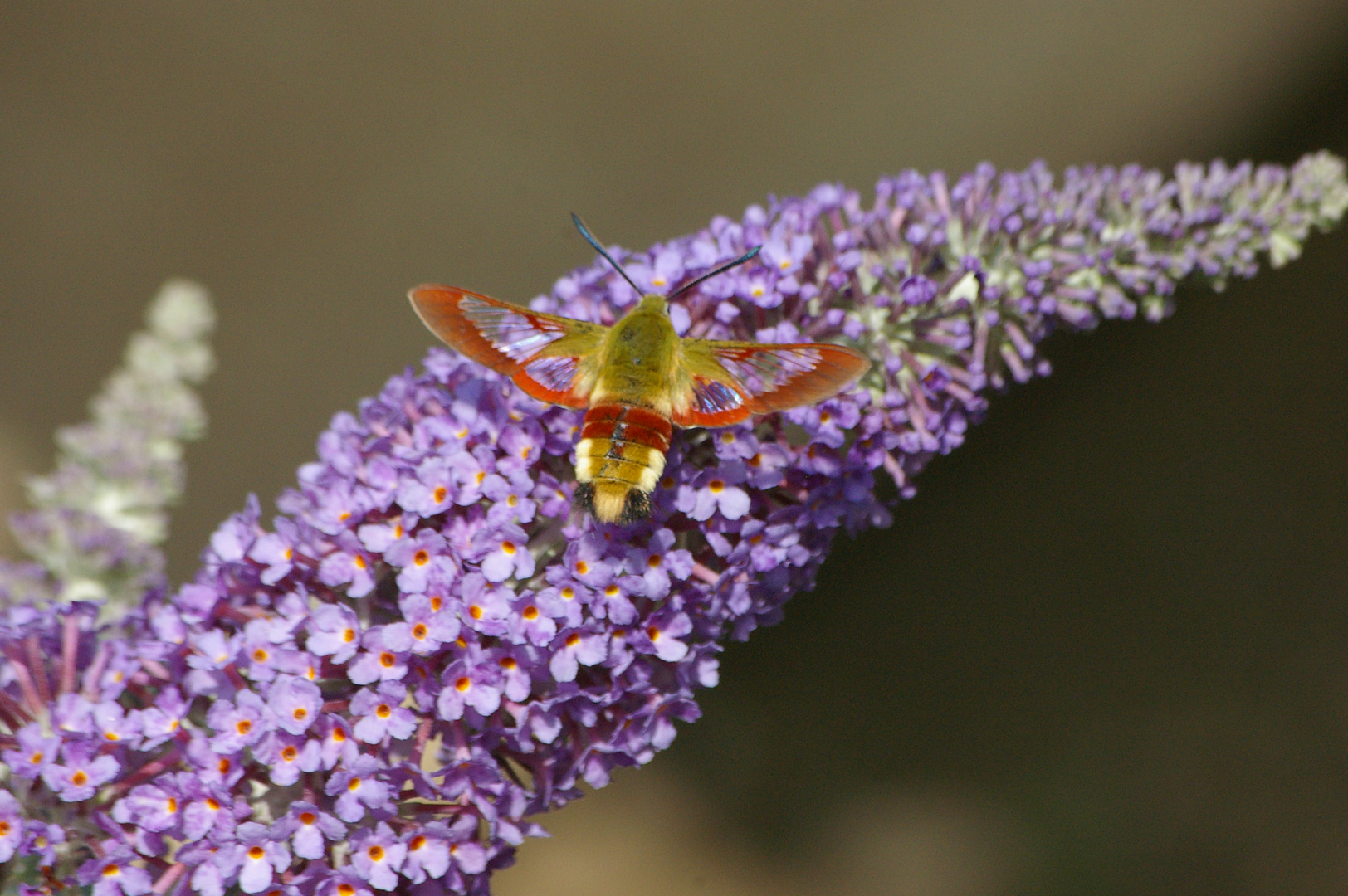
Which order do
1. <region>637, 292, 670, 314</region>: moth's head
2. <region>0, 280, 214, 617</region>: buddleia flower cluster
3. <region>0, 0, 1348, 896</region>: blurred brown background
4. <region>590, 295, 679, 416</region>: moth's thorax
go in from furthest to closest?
<region>0, 0, 1348, 896</region>: blurred brown background → <region>0, 280, 214, 617</region>: buddleia flower cluster → <region>637, 292, 670, 314</region>: moth's head → <region>590, 295, 679, 416</region>: moth's thorax

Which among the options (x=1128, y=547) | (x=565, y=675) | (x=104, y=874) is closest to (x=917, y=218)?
(x=565, y=675)

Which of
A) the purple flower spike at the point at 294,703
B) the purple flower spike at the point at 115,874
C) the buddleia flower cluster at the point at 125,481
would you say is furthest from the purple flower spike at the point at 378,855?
the buddleia flower cluster at the point at 125,481

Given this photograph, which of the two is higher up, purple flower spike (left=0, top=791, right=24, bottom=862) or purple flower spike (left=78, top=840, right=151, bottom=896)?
purple flower spike (left=0, top=791, right=24, bottom=862)

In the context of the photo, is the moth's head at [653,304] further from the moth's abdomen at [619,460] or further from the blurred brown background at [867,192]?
the blurred brown background at [867,192]

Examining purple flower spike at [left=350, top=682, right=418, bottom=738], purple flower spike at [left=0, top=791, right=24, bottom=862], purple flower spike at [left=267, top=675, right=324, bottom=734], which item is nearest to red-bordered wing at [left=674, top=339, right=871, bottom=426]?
purple flower spike at [left=350, top=682, right=418, bottom=738]

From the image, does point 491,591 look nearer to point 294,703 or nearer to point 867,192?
point 294,703

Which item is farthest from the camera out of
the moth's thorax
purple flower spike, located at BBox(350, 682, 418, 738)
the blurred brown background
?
the blurred brown background

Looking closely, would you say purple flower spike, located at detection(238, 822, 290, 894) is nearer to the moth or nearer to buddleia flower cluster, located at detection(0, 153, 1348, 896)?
buddleia flower cluster, located at detection(0, 153, 1348, 896)
